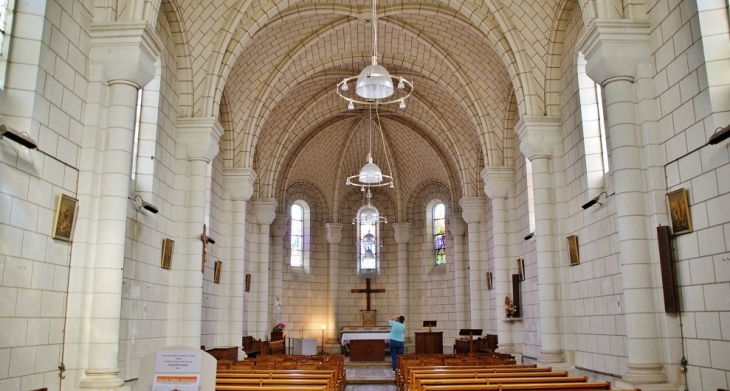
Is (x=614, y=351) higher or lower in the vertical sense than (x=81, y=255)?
lower

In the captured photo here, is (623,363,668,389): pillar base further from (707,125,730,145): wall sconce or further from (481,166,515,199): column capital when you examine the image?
(481,166,515,199): column capital

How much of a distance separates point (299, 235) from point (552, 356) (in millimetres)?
15624

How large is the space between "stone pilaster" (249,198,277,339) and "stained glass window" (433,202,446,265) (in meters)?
8.18

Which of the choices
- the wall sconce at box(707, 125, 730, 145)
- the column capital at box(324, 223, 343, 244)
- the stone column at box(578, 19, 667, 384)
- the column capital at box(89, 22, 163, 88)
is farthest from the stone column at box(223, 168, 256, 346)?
the wall sconce at box(707, 125, 730, 145)

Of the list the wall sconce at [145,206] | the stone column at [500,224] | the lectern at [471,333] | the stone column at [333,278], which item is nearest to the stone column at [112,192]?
the wall sconce at [145,206]

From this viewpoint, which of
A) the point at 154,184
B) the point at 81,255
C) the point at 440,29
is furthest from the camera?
the point at 440,29

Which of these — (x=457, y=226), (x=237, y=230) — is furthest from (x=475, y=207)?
(x=237, y=230)

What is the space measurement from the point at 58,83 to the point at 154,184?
135 inches

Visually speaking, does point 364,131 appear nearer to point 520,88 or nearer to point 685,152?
point 520,88

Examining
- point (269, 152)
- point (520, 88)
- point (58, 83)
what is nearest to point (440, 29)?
point (520, 88)

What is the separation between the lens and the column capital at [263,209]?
21656 mm

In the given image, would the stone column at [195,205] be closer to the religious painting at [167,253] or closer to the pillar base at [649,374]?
the religious painting at [167,253]

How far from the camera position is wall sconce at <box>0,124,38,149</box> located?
714 cm

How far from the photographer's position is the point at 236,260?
1797 centimetres
